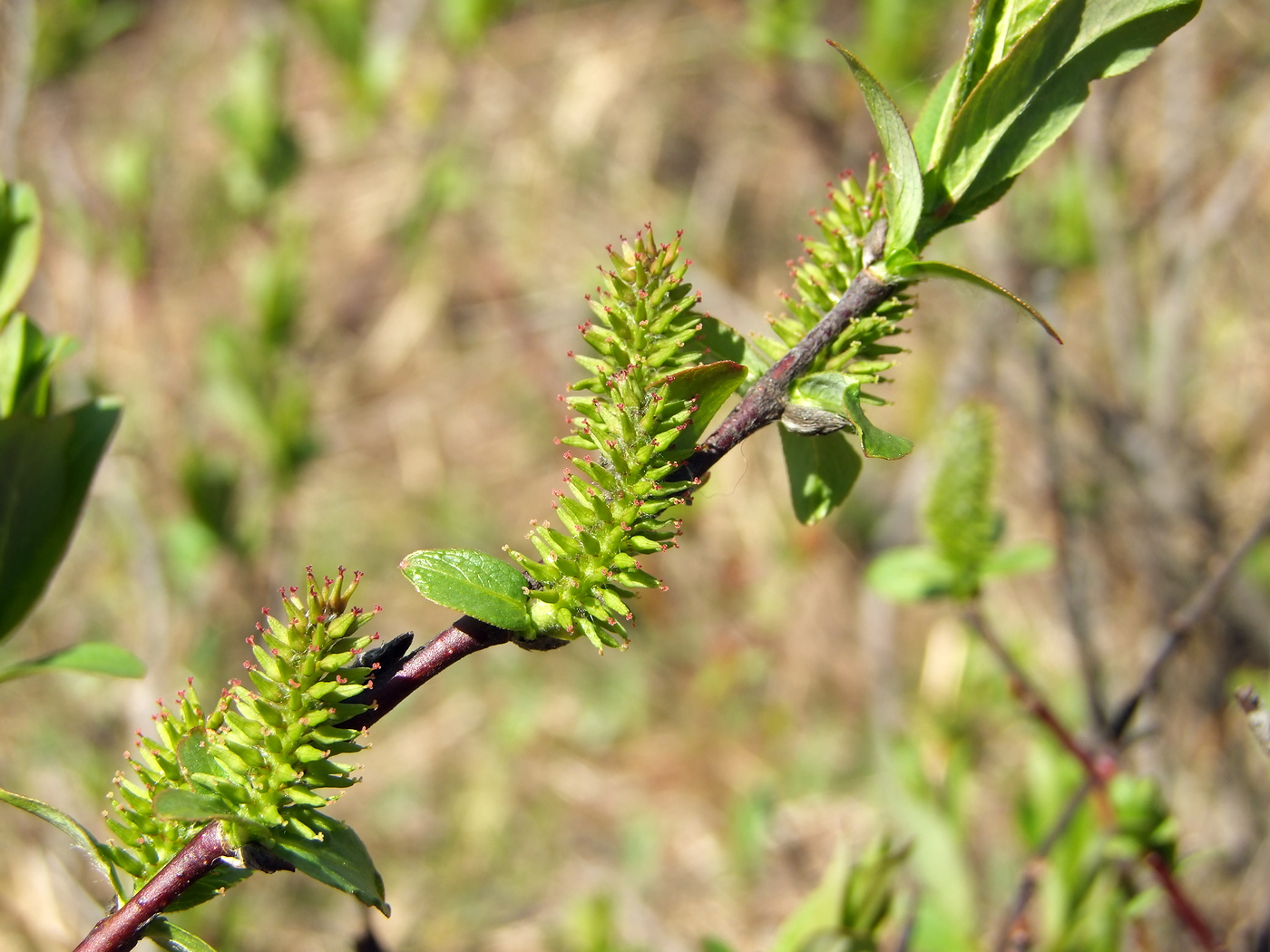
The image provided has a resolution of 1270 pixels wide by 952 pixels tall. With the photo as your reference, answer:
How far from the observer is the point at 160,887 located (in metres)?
0.83

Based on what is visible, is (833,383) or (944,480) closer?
(833,383)

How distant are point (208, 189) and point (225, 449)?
57.6 inches

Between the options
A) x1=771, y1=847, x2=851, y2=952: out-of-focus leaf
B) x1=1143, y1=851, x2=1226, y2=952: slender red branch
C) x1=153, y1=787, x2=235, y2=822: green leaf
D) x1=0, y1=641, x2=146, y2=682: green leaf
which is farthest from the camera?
x1=1143, y1=851, x2=1226, y2=952: slender red branch

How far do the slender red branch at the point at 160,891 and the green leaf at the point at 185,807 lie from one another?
0.18ft

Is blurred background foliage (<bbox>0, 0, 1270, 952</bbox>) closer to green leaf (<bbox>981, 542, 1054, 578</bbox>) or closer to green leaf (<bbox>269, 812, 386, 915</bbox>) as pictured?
green leaf (<bbox>981, 542, 1054, 578</bbox>)

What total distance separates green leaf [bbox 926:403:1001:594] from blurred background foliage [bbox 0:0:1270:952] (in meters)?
0.25

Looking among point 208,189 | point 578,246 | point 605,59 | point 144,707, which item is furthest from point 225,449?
point 605,59

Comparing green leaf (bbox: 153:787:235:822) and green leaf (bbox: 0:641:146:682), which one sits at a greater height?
green leaf (bbox: 0:641:146:682)

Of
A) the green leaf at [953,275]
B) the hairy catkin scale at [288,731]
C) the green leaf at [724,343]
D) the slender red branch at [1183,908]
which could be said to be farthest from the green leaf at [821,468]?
the slender red branch at [1183,908]

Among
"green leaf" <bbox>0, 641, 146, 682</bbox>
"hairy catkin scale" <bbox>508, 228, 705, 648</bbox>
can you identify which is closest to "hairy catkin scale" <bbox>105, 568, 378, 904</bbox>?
"hairy catkin scale" <bbox>508, 228, 705, 648</bbox>

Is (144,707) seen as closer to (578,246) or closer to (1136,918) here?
(1136,918)

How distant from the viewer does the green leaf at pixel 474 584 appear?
800 millimetres

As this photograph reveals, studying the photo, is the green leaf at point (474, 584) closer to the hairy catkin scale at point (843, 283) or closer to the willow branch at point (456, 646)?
the willow branch at point (456, 646)

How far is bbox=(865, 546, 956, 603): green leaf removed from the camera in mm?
1746
